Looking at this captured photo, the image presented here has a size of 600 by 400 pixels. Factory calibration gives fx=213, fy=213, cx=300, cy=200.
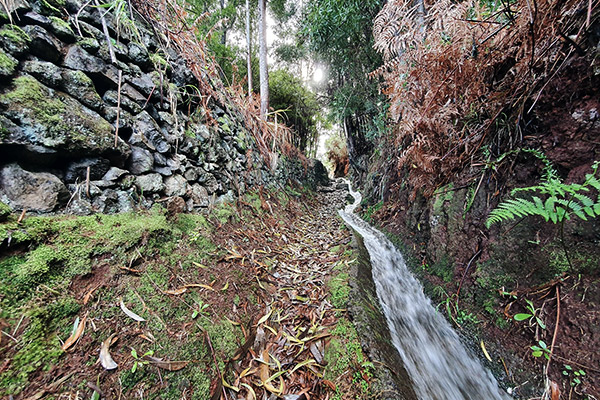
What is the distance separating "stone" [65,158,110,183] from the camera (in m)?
1.55

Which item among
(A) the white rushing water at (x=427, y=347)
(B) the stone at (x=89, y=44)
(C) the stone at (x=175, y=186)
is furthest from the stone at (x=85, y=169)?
(A) the white rushing water at (x=427, y=347)

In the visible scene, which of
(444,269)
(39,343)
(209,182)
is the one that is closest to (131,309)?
(39,343)

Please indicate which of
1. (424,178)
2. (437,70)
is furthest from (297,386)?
(437,70)

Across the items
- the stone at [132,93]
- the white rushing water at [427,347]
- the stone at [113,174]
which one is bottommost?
the white rushing water at [427,347]

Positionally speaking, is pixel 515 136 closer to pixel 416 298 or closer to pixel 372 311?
pixel 416 298

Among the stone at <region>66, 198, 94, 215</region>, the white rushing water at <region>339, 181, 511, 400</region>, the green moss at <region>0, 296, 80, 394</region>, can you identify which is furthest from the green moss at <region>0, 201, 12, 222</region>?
the white rushing water at <region>339, 181, 511, 400</region>

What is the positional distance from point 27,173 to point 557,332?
3.77 meters

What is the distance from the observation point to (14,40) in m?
1.48

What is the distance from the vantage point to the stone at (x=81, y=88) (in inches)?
66.9

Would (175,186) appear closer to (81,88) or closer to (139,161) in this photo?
(139,161)

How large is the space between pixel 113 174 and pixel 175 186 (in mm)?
540

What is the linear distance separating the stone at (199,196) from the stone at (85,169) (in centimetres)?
81

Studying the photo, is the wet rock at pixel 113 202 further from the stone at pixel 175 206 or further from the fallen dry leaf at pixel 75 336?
the fallen dry leaf at pixel 75 336

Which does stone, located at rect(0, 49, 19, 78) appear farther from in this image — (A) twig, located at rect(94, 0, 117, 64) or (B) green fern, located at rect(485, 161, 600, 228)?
(B) green fern, located at rect(485, 161, 600, 228)
